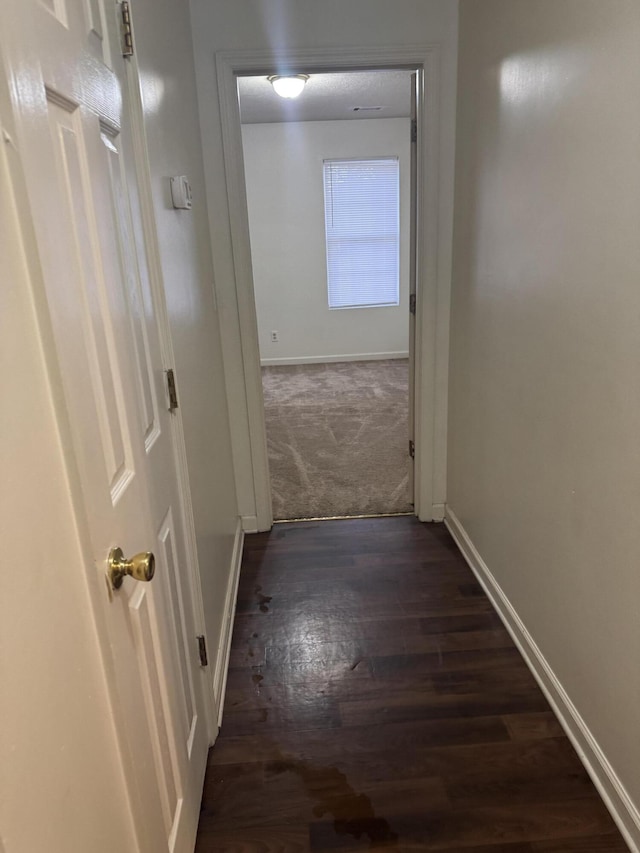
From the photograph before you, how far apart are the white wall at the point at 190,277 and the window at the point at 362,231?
4.18m

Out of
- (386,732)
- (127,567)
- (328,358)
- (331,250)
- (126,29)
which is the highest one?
(126,29)

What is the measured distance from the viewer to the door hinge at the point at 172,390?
4.71 feet

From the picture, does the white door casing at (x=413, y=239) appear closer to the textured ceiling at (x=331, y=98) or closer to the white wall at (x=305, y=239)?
the textured ceiling at (x=331, y=98)

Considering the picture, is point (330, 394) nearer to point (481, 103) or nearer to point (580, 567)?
point (481, 103)

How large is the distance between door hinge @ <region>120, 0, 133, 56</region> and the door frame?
1372 mm

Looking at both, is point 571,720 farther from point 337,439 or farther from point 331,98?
point 331,98

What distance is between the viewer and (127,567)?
86 cm

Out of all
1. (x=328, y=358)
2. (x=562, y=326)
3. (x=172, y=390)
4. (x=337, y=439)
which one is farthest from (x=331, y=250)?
(x=172, y=390)

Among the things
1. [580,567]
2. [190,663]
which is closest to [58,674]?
[190,663]

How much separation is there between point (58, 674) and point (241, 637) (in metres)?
1.66

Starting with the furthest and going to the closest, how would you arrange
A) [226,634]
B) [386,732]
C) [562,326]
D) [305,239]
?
[305,239] → [226,634] → [386,732] → [562,326]

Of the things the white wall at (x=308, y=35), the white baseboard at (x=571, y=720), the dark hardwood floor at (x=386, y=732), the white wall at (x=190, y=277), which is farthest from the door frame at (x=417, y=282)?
the white baseboard at (x=571, y=720)

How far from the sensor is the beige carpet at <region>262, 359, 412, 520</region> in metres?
3.40

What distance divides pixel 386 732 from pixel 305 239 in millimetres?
5547
